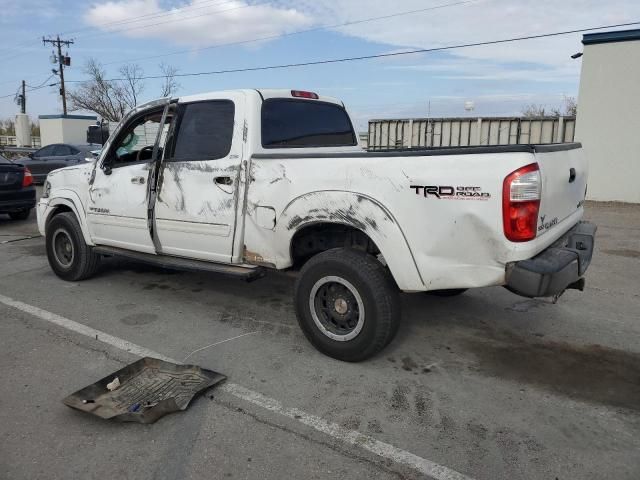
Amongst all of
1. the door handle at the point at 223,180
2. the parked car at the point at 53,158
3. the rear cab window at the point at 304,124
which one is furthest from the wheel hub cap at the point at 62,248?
the parked car at the point at 53,158

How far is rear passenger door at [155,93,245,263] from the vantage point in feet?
14.0

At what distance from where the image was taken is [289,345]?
418 centimetres

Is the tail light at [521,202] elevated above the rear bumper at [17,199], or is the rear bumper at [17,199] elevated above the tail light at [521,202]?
the tail light at [521,202]

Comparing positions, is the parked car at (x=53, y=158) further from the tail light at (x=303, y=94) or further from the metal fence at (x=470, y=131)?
the tail light at (x=303, y=94)

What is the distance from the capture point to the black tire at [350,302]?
357 cm

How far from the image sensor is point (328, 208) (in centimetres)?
368

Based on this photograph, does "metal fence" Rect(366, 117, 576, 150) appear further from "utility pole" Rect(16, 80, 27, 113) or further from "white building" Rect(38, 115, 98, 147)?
"utility pole" Rect(16, 80, 27, 113)

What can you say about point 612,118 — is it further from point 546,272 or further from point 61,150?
Answer: point 61,150

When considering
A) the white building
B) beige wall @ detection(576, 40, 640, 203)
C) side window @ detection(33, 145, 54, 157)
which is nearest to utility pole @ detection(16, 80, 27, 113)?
the white building

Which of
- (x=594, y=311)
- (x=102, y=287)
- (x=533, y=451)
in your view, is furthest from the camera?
(x=102, y=287)

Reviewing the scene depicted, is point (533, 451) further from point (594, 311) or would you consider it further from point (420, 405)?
point (594, 311)

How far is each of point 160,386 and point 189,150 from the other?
2119 millimetres

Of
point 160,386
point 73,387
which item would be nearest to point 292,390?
point 160,386

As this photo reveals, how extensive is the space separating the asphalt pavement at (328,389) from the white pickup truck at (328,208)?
0.47 metres
